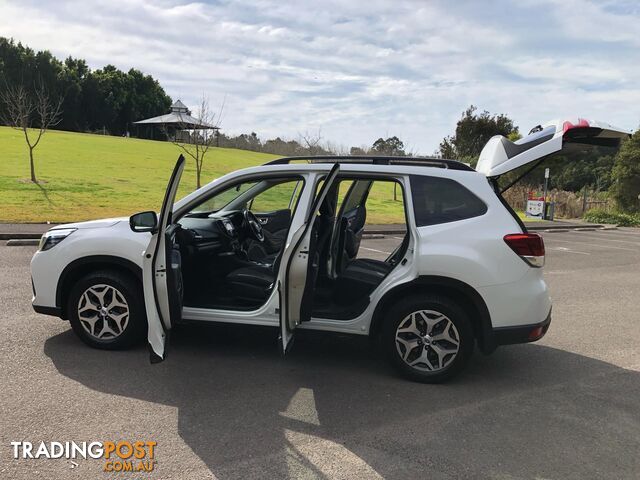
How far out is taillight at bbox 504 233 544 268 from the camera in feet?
12.3

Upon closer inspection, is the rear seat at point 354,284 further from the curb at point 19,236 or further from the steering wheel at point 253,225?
the curb at point 19,236

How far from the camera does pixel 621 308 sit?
6.88 metres

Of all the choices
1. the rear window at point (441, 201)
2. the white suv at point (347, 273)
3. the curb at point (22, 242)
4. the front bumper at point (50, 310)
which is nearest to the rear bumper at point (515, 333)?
the white suv at point (347, 273)

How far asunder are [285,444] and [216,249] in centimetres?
235

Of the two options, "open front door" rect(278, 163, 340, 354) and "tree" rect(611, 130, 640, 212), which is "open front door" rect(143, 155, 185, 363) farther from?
"tree" rect(611, 130, 640, 212)

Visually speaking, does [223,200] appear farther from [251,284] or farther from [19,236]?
[19,236]

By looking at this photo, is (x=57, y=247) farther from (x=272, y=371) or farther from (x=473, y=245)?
(x=473, y=245)

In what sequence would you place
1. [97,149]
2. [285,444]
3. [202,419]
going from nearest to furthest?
[285,444], [202,419], [97,149]

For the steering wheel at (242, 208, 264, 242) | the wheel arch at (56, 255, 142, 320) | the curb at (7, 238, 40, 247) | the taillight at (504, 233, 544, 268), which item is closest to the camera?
the taillight at (504, 233, 544, 268)

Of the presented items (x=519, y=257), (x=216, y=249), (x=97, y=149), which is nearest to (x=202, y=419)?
(x=216, y=249)

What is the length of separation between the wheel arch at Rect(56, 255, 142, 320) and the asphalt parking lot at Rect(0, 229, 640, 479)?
0.44 metres

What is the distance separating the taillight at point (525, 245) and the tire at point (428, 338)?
615 mm

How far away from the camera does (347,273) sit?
4543 mm

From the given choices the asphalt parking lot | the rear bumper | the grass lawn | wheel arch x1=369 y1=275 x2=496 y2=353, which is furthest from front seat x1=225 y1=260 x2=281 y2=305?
the grass lawn
